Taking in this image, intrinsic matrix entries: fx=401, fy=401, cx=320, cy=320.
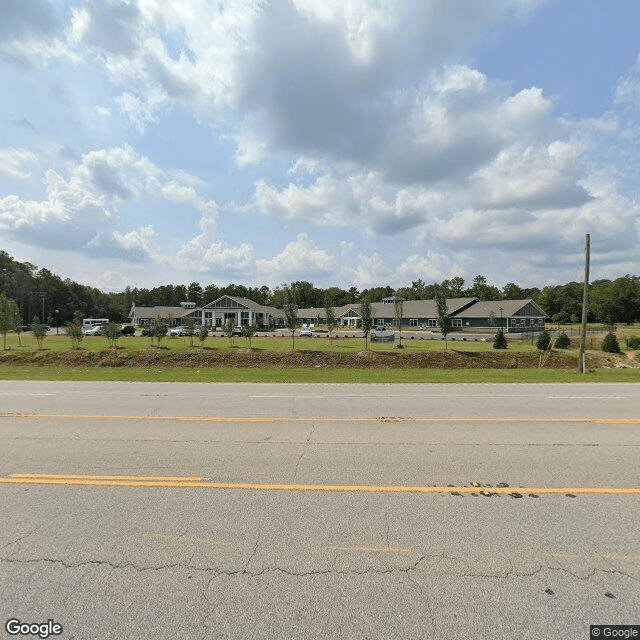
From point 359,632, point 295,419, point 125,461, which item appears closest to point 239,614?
point 359,632

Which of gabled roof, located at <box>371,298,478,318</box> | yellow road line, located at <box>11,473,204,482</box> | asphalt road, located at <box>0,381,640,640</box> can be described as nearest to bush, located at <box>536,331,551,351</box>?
asphalt road, located at <box>0,381,640,640</box>

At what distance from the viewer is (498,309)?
231ft

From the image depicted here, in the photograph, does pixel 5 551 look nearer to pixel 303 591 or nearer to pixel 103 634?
pixel 103 634

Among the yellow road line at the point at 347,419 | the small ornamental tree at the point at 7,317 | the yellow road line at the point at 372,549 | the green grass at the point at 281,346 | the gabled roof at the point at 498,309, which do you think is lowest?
the green grass at the point at 281,346

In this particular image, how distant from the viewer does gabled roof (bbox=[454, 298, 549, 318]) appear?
69.4m

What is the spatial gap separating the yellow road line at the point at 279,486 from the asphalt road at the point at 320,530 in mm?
33

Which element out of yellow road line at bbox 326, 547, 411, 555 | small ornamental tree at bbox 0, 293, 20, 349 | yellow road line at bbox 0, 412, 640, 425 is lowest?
yellow road line at bbox 0, 412, 640, 425

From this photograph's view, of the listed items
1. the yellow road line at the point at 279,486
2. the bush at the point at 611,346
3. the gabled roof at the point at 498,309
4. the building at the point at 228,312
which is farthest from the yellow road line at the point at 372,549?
the building at the point at 228,312

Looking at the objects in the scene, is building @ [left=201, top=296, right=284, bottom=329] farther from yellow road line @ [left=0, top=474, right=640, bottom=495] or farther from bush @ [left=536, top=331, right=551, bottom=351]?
yellow road line @ [left=0, top=474, right=640, bottom=495]

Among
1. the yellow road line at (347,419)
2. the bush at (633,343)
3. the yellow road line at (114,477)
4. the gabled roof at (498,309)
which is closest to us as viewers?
the yellow road line at (114,477)

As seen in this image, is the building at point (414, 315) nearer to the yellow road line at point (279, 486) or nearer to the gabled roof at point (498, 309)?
the gabled roof at point (498, 309)

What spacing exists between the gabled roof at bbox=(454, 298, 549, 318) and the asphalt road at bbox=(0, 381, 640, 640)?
217ft

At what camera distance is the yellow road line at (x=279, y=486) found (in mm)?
5137

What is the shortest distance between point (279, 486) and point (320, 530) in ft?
4.08
